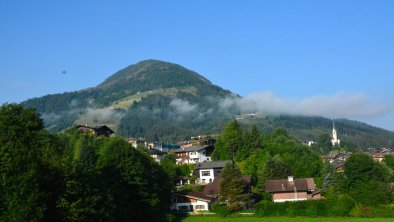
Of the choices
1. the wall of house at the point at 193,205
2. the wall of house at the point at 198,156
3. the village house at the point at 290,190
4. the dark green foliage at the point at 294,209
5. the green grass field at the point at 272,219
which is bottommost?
the green grass field at the point at 272,219

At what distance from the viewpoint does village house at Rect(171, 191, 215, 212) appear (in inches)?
2771

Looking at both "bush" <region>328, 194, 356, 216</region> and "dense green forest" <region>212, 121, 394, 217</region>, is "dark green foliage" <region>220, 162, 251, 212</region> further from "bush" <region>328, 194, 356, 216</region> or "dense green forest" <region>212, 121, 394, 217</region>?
"bush" <region>328, 194, 356, 216</region>

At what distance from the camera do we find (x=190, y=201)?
71.4 m

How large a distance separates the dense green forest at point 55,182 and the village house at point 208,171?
34867 millimetres

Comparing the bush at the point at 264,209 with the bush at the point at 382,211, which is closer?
the bush at the point at 382,211

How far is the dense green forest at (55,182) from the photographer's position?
33531mm

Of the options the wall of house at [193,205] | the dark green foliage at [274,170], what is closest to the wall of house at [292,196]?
the dark green foliage at [274,170]

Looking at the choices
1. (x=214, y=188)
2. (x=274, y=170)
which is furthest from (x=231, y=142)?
(x=214, y=188)

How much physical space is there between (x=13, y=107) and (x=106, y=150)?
15.2 m

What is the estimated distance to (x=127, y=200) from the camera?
5256cm

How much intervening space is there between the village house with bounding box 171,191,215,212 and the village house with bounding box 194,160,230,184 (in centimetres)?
1764

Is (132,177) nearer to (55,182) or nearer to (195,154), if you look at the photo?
(55,182)

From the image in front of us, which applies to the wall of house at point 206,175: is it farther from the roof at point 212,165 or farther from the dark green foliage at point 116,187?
the dark green foliage at point 116,187

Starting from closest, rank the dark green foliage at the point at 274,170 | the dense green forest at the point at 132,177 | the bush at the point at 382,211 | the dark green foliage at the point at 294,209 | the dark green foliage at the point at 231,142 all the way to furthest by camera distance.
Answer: the dense green forest at the point at 132,177
the bush at the point at 382,211
the dark green foliage at the point at 294,209
the dark green foliage at the point at 274,170
the dark green foliage at the point at 231,142
